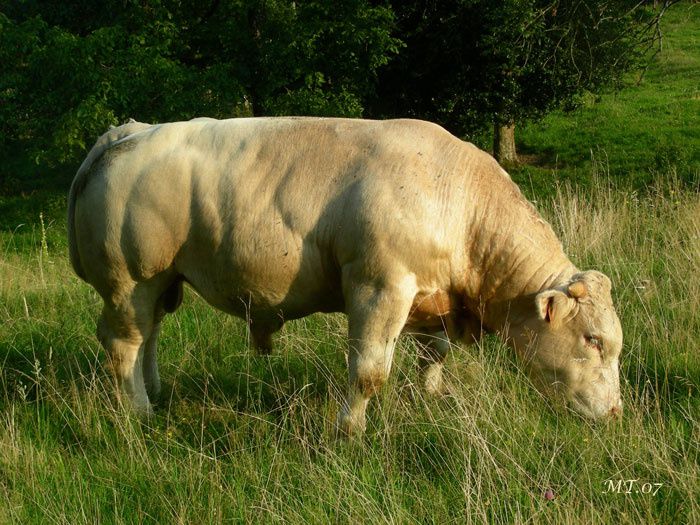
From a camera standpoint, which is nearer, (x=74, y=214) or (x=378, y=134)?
(x=378, y=134)

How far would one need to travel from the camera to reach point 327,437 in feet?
15.5

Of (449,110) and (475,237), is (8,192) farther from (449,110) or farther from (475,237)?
(475,237)

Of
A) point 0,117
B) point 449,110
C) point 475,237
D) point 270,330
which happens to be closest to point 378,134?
point 475,237

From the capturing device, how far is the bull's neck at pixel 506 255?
4.95 m

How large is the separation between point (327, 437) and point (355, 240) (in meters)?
1.13

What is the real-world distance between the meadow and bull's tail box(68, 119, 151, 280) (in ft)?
2.62

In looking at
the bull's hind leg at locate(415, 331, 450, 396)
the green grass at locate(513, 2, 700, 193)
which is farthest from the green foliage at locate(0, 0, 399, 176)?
the bull's hind leg at locate(415, 331, 450, 396)

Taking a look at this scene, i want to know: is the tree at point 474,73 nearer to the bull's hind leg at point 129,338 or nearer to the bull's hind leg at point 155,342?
the bull's hind leg at point 155,342

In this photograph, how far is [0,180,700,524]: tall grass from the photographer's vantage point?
13.4ft

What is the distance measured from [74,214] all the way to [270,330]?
4.92ft

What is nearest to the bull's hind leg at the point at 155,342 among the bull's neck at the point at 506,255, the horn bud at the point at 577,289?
the bull's neck at the point at 506,255

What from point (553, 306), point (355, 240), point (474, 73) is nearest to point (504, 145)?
point (474, 73)

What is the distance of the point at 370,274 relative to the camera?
4672 millimetres

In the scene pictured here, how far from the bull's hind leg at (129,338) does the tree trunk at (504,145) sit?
57.4 ft
